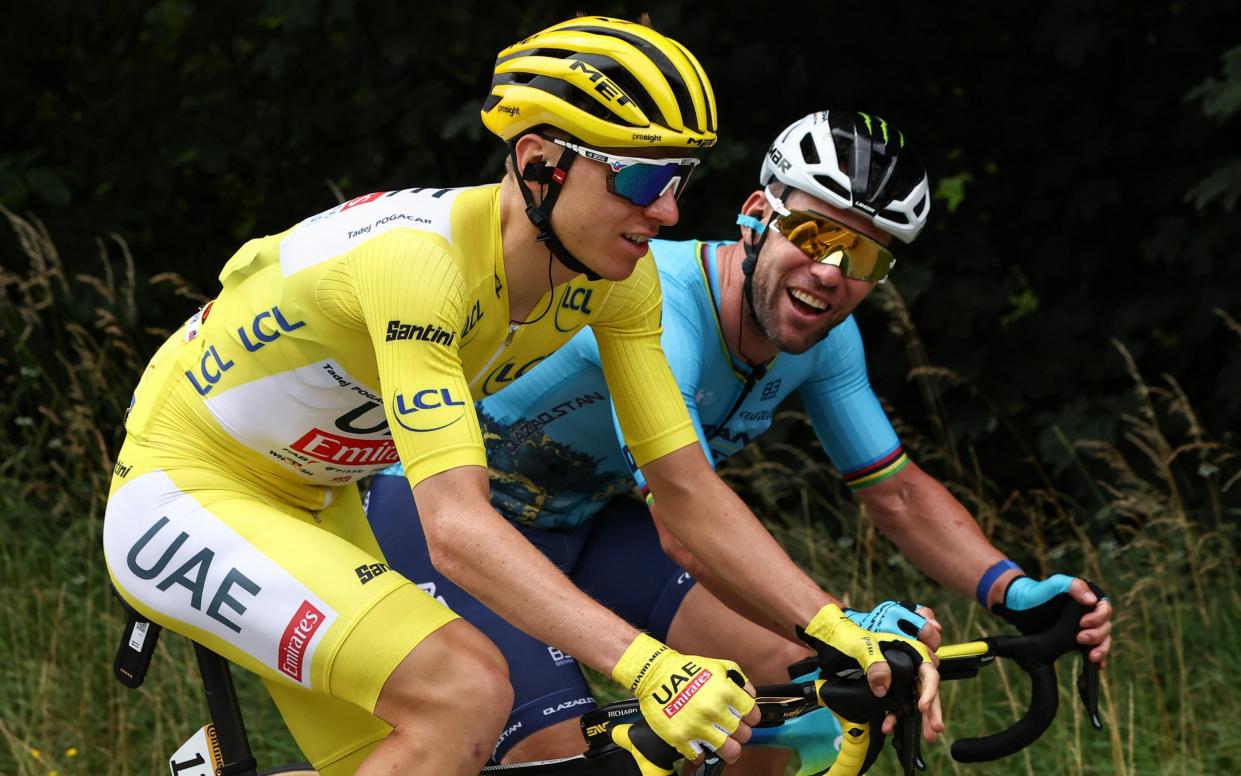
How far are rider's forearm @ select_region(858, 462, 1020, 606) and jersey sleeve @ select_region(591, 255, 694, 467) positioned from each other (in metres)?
0.86

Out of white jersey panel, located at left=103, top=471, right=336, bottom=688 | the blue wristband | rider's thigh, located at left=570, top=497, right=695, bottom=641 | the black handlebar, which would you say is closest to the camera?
white jersey panel, located at left=103, top=471, right=336, bottom=688

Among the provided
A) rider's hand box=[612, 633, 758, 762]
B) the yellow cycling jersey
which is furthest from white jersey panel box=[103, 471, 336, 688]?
rider's hand box=[612, 633, 758, 762]

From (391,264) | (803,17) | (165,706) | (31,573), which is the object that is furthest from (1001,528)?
(391,264)

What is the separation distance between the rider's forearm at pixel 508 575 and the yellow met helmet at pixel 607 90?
0.67 m

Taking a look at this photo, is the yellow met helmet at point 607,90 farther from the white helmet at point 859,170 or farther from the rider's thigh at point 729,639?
the rider's thigh at point 729,639

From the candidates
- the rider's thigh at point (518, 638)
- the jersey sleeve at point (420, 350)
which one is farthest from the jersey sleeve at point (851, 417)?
the jersey sleeve at point (420, 350)

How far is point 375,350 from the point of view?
9.08 feet

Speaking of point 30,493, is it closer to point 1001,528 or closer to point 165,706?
point 165,706

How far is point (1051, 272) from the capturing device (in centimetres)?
664

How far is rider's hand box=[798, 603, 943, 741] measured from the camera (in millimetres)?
2764

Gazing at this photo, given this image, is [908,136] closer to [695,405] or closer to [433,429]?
[695,405]

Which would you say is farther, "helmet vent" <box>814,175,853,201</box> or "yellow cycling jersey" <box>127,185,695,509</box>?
"helmet vent" <box>814,175,853,201</box>

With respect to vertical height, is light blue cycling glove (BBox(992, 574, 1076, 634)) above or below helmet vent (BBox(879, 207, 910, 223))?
below

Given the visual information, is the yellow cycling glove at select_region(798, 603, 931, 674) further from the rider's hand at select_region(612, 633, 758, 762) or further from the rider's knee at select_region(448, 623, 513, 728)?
the rider's knee at select_region(448, 623, 513, 728)
